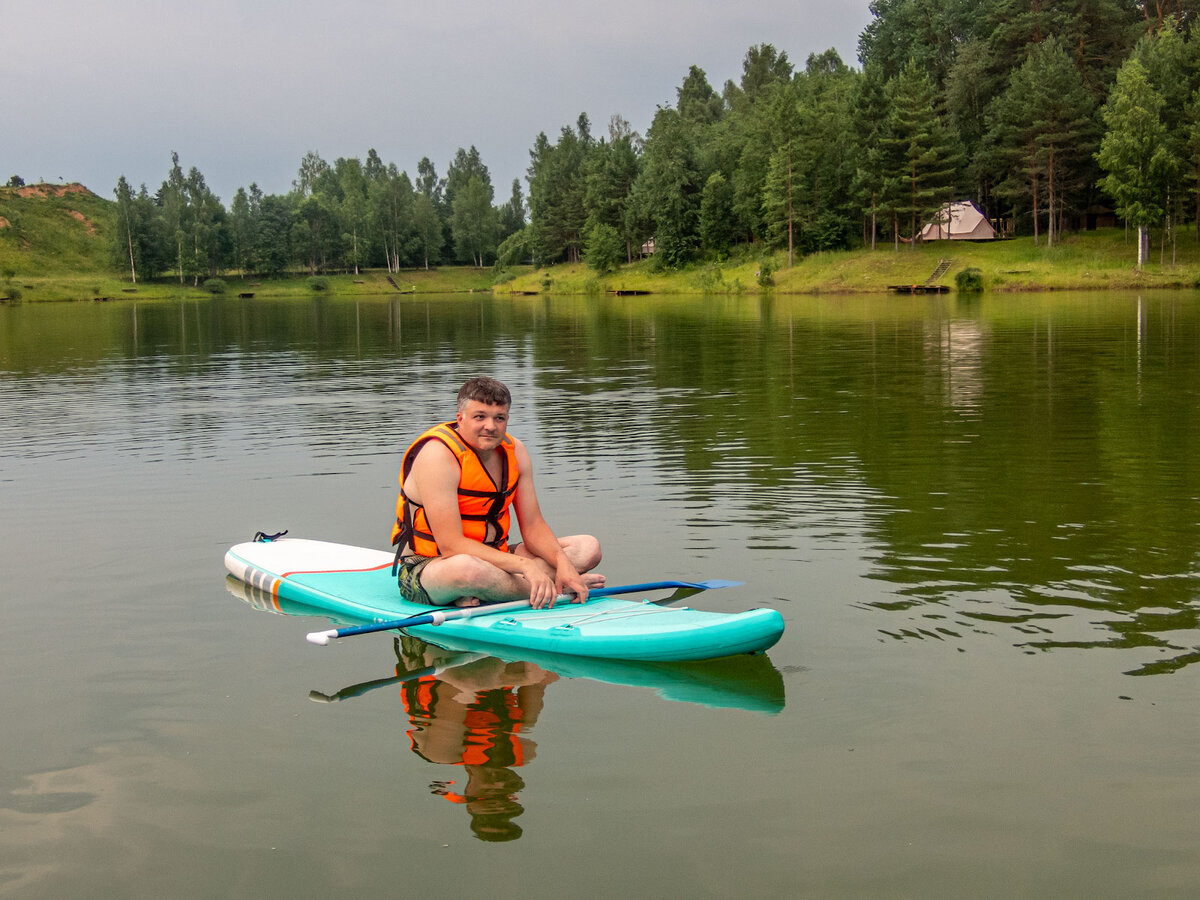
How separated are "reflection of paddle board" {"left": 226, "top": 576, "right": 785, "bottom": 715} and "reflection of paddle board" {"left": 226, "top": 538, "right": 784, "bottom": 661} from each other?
0.21 ft

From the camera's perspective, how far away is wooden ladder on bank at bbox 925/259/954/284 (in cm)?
6881

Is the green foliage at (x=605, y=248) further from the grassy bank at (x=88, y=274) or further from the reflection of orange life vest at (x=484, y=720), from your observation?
the reflection of orange life vest at (x=484, y=720)

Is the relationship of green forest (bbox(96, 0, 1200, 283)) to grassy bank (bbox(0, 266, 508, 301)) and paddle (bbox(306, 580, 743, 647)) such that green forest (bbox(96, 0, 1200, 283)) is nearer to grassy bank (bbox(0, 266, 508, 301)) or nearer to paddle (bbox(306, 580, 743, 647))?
grassy bank (bbox(0, 266, 508, 301))

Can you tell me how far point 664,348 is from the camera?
33.9 metres

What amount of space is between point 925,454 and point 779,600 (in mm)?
6636

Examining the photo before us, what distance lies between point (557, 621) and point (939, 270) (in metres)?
67.7

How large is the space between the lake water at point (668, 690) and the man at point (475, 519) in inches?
23.5

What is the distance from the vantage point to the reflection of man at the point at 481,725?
17.5 ft

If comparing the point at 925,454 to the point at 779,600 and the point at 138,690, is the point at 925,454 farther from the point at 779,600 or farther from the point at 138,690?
the point at 138,690

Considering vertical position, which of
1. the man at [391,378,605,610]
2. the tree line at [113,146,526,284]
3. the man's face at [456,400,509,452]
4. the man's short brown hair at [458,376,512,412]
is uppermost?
the tree line at [113,146,526,284]

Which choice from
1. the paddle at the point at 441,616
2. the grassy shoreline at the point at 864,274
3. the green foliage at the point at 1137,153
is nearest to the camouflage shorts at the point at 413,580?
the paddle at the point at 441,616

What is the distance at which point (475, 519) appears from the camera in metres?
7.90

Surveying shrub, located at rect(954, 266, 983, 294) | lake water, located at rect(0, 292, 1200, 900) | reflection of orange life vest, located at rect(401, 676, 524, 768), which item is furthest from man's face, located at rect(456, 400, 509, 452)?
shrub, located at rect(954, 266, 983, 294)

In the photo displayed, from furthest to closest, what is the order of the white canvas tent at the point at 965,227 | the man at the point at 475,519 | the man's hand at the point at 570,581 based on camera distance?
the white canvas tent at the point at 965,227 → the man's hand at the point at 570,581 → the man at the point at 475,519
